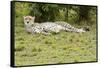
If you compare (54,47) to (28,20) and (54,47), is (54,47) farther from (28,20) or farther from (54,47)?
(28,20)

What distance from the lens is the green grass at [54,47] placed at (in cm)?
205

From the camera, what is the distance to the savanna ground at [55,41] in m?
2.05

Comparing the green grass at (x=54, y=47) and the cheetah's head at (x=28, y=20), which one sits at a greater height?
the cheetah's head at (x=28, y=20)

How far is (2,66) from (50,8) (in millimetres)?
716

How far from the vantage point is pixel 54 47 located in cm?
218

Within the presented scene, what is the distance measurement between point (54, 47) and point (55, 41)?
6cm

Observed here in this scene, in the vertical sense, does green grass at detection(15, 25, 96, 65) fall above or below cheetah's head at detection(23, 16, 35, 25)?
below

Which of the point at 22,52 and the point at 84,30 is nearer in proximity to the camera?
the point at 22,52

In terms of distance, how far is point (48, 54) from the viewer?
2.15 m

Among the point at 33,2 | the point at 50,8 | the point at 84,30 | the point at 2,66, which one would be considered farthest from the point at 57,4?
the point at 2,66

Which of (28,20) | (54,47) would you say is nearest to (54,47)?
(54,47)

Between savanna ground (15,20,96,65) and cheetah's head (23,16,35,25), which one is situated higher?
cheetah's head (23,16,35,25)

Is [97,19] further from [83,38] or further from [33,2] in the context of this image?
[33,2]

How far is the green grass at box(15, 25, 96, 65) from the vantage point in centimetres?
205
